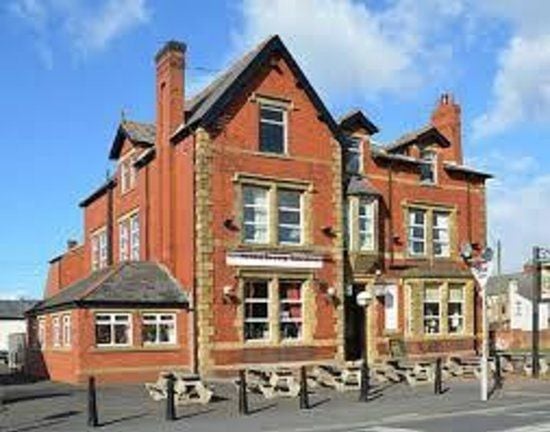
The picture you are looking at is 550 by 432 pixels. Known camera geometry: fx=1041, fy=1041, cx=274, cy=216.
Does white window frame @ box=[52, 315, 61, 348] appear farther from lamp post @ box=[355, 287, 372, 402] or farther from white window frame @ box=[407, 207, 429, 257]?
white window frame @ box=[407, 207, 429, 257]

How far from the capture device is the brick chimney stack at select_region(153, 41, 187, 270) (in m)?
36.8

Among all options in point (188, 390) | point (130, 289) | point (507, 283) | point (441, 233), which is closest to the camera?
point (188, 390)

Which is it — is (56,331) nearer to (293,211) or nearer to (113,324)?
(113,324)

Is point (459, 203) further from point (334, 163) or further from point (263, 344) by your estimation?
point (263, 344)

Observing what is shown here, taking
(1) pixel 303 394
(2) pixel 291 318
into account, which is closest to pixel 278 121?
(2) pixel 291 318

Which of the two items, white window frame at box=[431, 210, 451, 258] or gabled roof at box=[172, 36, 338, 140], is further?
white window frame at box=[431, 210, 451, 258]

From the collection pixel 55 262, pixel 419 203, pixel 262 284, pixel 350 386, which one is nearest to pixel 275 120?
pixel 262 284

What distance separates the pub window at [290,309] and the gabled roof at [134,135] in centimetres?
828

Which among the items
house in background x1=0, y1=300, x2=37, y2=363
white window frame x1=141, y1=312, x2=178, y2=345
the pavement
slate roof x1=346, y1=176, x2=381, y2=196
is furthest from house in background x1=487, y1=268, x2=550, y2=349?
the pavement

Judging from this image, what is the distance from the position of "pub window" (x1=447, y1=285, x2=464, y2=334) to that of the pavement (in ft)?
42.5

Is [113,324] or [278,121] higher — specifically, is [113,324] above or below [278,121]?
below

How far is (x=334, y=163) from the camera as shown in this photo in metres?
38.5

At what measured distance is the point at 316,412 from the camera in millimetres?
23344

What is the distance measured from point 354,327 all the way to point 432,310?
377cm
